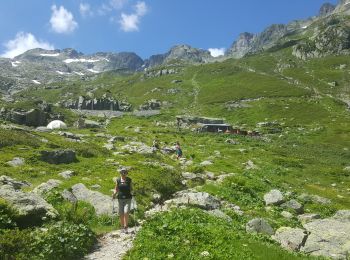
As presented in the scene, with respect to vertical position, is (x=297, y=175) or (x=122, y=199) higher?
(x=122, y=199)

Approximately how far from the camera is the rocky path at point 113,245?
1616 cm

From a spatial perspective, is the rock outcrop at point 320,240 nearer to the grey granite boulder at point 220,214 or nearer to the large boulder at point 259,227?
the large boulder at point 259,227

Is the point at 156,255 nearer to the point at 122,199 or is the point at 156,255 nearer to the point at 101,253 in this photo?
the point at 101,253

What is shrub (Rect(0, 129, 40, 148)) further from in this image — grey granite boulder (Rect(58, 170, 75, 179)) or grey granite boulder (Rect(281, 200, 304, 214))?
grey granite boulder (Rect(281, 200, 304, 214))

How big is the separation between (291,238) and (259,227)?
1.86 m

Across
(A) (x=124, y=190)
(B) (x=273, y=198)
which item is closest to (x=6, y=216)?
(A) (x=124, y=190)

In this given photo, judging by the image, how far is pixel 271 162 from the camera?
55625mm

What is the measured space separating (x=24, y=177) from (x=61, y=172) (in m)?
2.88

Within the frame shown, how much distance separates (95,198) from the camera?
24062 millimetres

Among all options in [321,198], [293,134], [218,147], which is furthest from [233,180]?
[293,134]

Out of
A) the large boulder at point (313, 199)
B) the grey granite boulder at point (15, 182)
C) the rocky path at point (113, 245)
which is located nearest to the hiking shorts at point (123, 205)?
the rocky path at point (113, 245)

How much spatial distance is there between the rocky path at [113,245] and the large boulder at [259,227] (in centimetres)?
533

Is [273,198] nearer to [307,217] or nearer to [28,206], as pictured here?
[307,217]

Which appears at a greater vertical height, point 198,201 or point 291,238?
point 198,201
